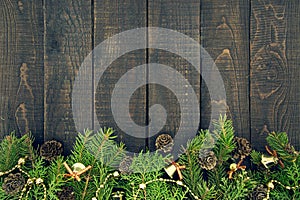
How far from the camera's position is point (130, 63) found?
1666 mm

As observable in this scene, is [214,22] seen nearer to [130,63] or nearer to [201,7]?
[201,7]

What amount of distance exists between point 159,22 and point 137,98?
0.75ft

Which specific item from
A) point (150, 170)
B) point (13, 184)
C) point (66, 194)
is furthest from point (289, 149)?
point (13, 184)

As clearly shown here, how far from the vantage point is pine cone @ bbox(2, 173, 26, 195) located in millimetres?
1565

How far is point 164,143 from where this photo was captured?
1.62m

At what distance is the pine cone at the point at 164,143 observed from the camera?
162 cm

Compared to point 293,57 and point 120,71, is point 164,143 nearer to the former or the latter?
point 120,71

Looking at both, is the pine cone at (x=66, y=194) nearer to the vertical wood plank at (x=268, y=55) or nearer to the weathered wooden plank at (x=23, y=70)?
the weathered wooden plank at (x=23, y=70)

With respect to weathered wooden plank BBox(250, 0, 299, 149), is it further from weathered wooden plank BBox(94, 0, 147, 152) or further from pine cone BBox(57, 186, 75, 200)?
pine cone BBox(57, 186, 75, 200)

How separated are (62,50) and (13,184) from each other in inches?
16.0

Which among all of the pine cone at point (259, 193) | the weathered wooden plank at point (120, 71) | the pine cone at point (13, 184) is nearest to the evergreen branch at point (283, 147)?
the pine cone at point (259, 193)

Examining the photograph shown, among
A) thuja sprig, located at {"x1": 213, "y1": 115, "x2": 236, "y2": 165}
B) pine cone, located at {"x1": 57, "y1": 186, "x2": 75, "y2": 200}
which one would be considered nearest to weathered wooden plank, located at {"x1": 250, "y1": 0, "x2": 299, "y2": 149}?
thuja sprig, located at {"x1": 213, "y1": 115, "x2": 236, "y2": 165}

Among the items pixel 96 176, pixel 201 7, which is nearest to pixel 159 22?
pixel 201 7

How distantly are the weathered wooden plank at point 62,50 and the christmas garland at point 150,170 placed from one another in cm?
8
